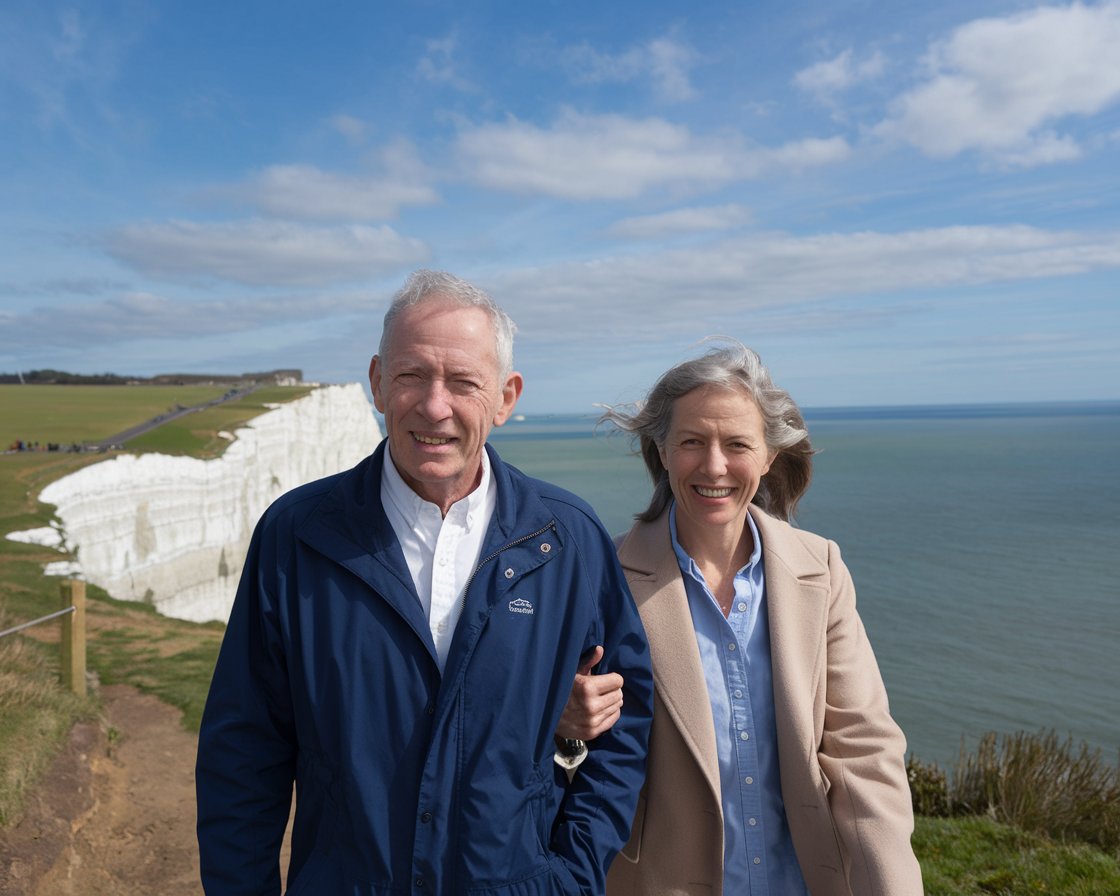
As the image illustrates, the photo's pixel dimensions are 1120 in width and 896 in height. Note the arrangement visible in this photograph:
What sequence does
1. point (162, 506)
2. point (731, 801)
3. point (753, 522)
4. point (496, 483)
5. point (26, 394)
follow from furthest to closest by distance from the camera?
point (26, 394)
point (162, 506)
point (753, 522)
point (731, 801)
point (496, 483)

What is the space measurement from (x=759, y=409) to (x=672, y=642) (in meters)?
0.76

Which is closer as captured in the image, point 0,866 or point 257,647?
point 257,647

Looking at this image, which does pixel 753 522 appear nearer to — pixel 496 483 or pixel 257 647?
pixel 496 483

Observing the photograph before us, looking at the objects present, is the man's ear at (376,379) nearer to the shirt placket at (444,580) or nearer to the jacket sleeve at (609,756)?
the shirt placket at (444,580)

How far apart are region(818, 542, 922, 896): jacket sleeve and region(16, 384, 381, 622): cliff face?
46.0 ft

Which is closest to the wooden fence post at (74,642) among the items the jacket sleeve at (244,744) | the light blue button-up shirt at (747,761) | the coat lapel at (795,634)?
the jacket sleeve at (244,744)

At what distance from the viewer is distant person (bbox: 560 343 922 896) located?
236 cm

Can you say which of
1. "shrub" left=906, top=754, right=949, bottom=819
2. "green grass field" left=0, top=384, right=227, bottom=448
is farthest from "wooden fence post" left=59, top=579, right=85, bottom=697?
"green grass field" left=0, top=384, right=227, bottom=448

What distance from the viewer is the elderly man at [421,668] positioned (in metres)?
1.97

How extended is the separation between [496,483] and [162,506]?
83.1 ft

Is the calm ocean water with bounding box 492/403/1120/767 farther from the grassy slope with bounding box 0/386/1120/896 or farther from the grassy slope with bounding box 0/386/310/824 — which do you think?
the grassy slope with bounding box 0/386/310/824

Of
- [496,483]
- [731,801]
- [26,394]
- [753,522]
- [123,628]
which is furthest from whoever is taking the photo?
[26,394]

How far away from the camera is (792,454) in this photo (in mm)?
2928

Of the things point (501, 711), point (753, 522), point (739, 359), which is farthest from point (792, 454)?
point (501, 711)
